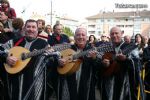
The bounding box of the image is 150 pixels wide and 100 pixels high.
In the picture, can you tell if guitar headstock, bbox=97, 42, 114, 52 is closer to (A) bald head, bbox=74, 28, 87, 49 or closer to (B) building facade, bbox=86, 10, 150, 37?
(A) bald head, bbox=74, 28, 87, 49

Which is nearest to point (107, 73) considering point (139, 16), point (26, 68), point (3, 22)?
point (26, 68)

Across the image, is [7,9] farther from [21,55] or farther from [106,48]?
[106,48]

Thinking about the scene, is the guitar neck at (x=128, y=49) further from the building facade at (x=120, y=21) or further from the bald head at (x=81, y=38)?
the building facade at (x=120, y=21)

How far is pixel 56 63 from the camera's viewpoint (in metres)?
7.40

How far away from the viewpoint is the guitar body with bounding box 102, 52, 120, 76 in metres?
7.17

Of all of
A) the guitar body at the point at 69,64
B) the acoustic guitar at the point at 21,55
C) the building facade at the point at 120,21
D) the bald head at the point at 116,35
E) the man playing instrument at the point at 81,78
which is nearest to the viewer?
the acoustic guitar at the point at 21,55

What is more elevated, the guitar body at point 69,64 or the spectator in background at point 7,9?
the spectator in background at point 7,9

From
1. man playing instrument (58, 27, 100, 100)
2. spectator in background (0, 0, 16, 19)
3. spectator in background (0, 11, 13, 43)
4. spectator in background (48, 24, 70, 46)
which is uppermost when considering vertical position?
spectator in background (0, 0, 16, 19)

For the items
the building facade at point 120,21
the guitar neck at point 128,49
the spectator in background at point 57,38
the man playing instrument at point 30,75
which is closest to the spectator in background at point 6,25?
the man playing instrument at point 30,75

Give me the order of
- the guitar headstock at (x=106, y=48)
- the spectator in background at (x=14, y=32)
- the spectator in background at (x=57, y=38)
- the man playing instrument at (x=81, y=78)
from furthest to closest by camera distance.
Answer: the spectator in background at (x=57, y=38) → the spectator in background at (x=14, y=32) → the man playing instrument at (x=81, y=78) → the guitar headstock at (x=106, y=48)

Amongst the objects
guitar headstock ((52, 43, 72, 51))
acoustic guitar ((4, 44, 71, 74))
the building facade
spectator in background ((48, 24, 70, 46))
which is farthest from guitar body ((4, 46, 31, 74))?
the building facade

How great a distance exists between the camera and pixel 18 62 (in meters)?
7.02

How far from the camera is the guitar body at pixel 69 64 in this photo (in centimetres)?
709

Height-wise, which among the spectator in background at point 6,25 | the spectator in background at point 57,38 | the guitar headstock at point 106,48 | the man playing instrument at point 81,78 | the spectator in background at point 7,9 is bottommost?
the man playing instrument at point 81,78
